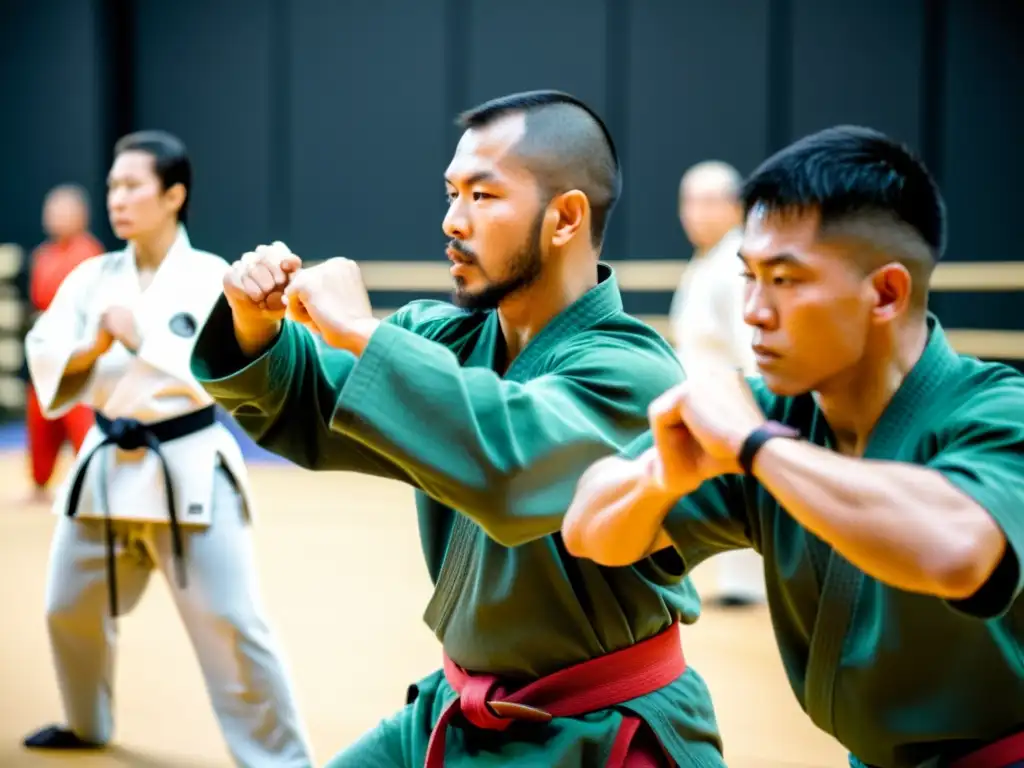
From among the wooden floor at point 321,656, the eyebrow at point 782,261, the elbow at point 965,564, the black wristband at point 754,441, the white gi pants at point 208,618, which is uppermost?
the eyebrow at point 782,261

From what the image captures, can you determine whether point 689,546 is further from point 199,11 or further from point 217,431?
point 199,11

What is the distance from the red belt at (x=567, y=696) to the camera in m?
1.96

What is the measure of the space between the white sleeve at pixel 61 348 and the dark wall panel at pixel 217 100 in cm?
745

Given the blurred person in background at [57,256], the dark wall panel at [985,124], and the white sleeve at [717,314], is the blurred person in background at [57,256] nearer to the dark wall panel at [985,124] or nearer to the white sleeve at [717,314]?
the white sleeve at [717,314]

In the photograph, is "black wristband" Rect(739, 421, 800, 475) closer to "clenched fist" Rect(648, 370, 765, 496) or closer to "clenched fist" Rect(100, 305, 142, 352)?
"clenched fist" Rect(648, 370, 765, 496)

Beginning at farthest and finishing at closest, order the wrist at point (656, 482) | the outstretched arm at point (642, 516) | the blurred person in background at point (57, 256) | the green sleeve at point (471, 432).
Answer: the blurred person in background at point (57, 256), the green sleeve at point (471, 432), the outstretched arm at point (642, 516), the wrist at point (656, 482)

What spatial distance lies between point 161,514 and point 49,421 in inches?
169

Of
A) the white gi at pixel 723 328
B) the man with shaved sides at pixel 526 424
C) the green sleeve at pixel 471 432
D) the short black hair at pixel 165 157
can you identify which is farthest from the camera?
the white gi at pixel 723 328

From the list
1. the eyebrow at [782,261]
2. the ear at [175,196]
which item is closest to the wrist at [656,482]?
the eyebrow at [782,261]

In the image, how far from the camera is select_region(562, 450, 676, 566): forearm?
4.96 ft

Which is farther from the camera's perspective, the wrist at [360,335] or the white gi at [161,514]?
the white gi at [161,514]

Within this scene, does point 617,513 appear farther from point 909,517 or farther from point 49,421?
point 49,421

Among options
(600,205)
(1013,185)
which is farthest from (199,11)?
(600,205)

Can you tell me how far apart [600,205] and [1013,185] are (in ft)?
23.7
